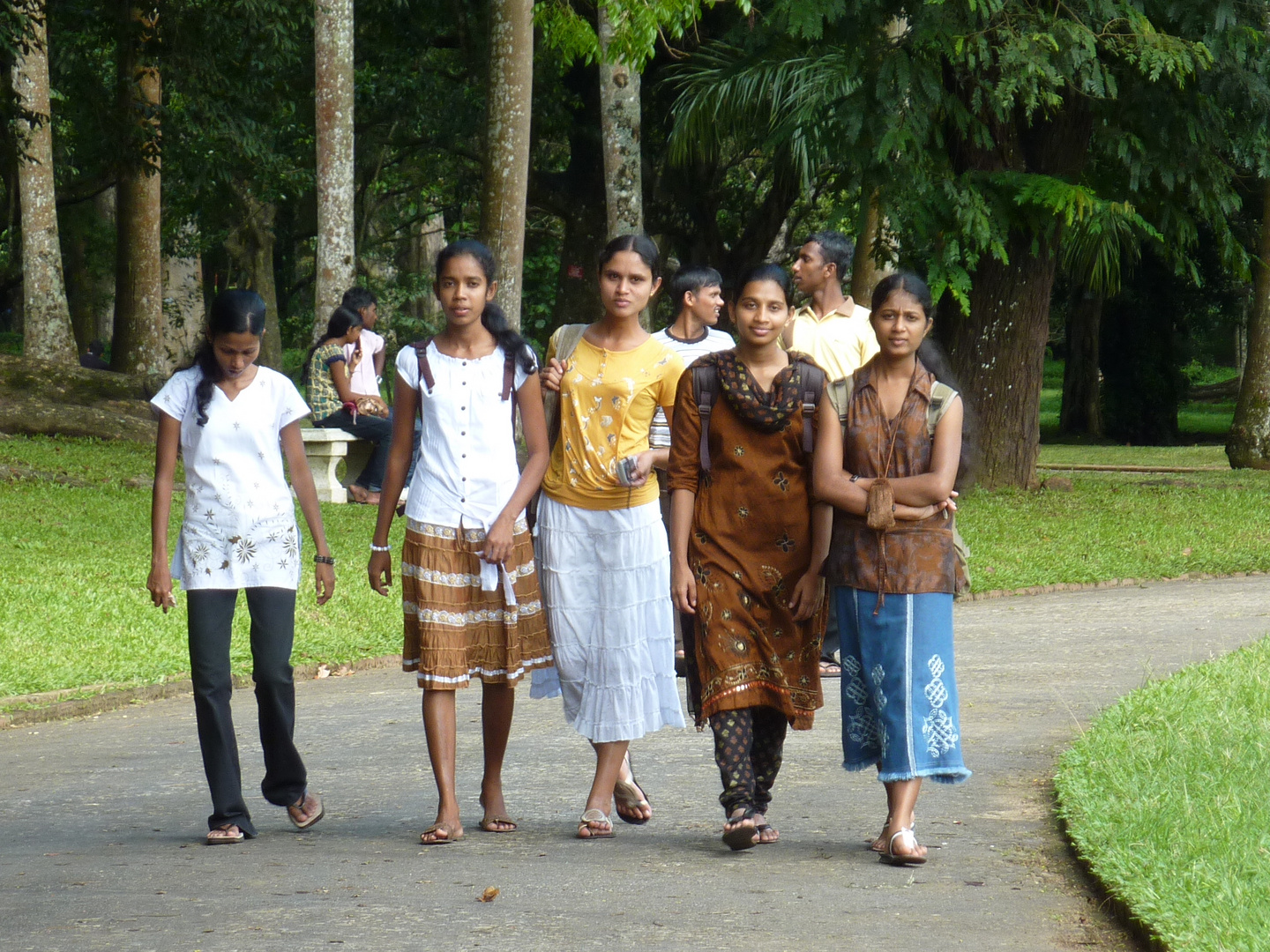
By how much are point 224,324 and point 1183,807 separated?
3371 mm

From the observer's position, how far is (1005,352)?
1691cm

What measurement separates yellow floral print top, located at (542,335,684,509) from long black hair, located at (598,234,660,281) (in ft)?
0.88

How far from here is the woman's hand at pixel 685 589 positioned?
16.4 ft

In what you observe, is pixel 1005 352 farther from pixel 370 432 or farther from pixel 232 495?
pixel 232 495

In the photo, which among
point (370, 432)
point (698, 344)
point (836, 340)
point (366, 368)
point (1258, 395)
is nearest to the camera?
point (698, 344)

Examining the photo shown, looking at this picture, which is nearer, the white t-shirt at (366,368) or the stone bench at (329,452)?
the white t-shirt at (366,368)

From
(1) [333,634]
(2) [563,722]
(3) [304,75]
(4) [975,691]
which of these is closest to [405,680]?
(1) [333,634]

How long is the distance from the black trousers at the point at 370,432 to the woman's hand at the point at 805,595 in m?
10.2

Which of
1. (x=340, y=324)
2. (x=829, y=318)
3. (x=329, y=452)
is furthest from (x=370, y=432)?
(x=829, y=318)

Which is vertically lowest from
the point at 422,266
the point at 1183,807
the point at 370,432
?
the point at 1183,807

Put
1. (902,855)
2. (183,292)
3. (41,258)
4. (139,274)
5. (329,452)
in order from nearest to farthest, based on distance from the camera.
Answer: (902,855) → (329,452) → (41,258) → (139,274) → (183,292)

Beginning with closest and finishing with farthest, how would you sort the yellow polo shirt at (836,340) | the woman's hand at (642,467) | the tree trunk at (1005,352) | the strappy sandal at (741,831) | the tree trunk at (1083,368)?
the strappy sandal at (741,831)
the woman's hand at (642,467)
the yellow polo shirt at (836,340)
the tree trunk at (1005,352)
the tree trunk at (1083,368)

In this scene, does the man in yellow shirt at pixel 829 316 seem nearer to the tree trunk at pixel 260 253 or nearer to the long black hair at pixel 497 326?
the long black hair at pixel 497 326

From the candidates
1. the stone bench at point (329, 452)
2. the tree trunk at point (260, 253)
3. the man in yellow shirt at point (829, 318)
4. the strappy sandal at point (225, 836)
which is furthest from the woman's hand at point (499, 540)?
the tree trunk at point (260, 253)
